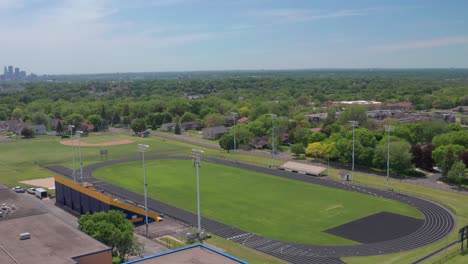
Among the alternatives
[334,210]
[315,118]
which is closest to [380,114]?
[315,118]

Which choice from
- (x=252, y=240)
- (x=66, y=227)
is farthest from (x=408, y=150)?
(x=66, y=227)

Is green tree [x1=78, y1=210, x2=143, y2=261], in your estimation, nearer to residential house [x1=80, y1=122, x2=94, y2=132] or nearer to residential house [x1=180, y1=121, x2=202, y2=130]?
residential house [x1=180, y1=121, x2=202, y2=130]

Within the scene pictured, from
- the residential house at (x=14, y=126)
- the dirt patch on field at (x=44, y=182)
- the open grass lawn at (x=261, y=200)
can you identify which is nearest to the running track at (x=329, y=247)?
the open grass lawn at (x=261, y=200)

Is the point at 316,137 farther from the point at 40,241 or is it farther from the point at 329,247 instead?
the point at 40,241

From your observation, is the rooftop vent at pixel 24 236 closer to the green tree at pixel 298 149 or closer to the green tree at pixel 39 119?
the green tree at pixel 298 149

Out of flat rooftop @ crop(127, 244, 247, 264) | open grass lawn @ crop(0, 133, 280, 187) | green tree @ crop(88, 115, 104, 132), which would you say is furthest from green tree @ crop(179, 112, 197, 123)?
flat rooftop @ crop(127, 244, 247, 264)
